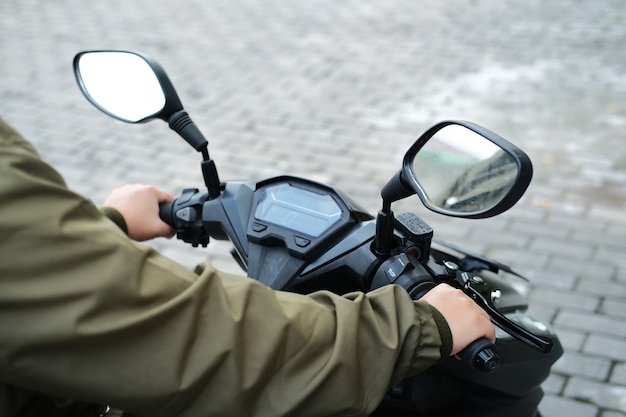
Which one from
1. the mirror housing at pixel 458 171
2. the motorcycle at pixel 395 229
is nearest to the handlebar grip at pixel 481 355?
the motorcycle at pixel 395 229

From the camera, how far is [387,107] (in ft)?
20.6

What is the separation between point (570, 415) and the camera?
311 cm

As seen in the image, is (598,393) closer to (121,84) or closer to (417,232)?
(417,232)

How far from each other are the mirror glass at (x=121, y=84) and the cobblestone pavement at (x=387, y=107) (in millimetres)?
2288

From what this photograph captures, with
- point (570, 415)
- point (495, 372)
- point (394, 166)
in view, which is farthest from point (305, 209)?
point (394, 166)

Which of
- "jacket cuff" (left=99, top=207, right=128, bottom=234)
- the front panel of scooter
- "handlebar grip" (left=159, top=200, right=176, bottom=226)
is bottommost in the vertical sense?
"handlebar grip" (left=159, top=200, right=176, bottom=226)

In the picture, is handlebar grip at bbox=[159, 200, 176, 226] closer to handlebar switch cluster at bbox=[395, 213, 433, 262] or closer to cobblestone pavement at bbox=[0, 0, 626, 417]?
handlebar switch cluster at bbox=[395, 213, 433, 262]

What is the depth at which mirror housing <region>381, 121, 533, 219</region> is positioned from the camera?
4.59ft

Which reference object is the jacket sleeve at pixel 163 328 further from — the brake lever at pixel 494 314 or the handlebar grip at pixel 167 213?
the handlebar grip at pixel 167 213

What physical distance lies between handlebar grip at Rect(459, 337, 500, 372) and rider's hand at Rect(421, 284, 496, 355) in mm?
11

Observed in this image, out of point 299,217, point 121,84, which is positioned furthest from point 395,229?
point 121,84

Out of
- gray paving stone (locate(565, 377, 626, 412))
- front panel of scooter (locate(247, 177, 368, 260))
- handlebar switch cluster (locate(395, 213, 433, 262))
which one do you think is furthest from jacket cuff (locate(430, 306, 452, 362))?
gray paving stone (locate(565, 377, 626, 412))

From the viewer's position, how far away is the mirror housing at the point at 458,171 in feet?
4.59

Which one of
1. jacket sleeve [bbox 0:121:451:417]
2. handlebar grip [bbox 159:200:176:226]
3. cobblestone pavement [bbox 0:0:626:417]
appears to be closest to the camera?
jacket sleeve [bbox 0:121:451:417]
